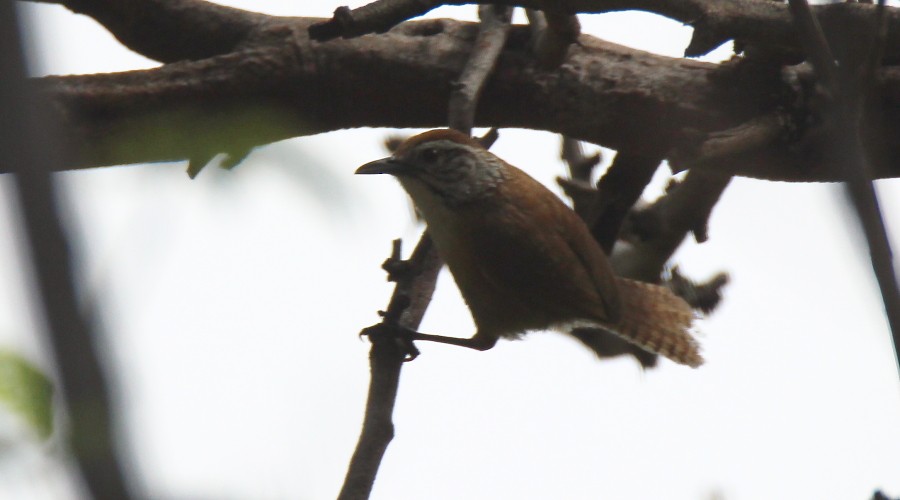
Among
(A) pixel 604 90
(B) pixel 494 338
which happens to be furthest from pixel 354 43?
(B) pixel 494 338

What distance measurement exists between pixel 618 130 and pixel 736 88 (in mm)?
607

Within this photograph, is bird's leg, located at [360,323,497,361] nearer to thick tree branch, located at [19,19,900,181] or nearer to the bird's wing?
the bird's wing

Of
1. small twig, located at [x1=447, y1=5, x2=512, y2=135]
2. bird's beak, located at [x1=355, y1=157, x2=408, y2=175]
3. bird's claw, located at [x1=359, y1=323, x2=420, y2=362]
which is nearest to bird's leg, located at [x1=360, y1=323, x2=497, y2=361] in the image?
bird's claw, located at [x1=359, y1=323, x2=420, y2=362]

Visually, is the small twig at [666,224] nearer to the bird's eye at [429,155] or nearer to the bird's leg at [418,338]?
the bird's leg at [418,338]

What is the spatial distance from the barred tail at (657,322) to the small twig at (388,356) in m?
1.48

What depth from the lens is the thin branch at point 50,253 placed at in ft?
2.64

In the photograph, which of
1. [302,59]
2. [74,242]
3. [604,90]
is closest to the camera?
[74,242]

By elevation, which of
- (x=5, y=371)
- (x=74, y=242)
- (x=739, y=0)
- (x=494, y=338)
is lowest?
(x=494, y=338)

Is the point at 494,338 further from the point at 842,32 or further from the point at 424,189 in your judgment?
the point at 842,32

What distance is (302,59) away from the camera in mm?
4418

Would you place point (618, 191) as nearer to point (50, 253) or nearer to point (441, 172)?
point (441, 172)

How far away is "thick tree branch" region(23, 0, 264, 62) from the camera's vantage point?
174 inches

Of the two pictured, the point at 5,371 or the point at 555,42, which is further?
the point at 555,42

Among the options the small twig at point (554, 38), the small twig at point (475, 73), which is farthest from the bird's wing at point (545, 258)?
the small twig at point (554, 38)
